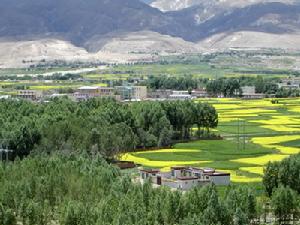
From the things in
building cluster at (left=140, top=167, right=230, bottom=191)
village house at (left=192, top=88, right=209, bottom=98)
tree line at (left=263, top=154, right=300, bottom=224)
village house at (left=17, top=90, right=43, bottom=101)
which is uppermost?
village house at (left=17, top=90, right=43, bottom=101)

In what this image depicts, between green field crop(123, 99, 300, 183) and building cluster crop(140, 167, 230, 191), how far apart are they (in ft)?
3.92

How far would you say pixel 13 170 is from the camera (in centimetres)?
4038

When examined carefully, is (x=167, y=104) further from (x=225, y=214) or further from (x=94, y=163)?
(x=225, y=214)

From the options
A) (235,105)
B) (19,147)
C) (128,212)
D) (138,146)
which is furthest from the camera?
(235,105)

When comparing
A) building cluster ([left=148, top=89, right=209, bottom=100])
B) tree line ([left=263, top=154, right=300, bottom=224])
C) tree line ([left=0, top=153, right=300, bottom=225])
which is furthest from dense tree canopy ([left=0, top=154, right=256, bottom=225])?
building cluster ([left=148, top=89, right=209, bottom=100])

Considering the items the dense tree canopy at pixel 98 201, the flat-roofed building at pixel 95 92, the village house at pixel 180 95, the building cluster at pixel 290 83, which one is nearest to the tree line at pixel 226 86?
the building cluster at pixel 290 83

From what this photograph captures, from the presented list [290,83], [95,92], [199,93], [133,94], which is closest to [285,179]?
[95,92]

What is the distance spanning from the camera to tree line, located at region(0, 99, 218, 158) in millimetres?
53969

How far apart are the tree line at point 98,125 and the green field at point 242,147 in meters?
2.00

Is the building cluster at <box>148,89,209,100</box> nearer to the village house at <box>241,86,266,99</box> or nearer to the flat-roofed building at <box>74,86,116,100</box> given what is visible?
the village house at <box>241,86,266,99</box>

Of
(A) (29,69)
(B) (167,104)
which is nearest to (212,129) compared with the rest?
(B) (167,104)

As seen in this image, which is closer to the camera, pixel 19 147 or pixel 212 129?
pixel 19 147

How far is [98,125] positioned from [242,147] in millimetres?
10961

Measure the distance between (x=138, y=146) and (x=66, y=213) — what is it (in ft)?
104
